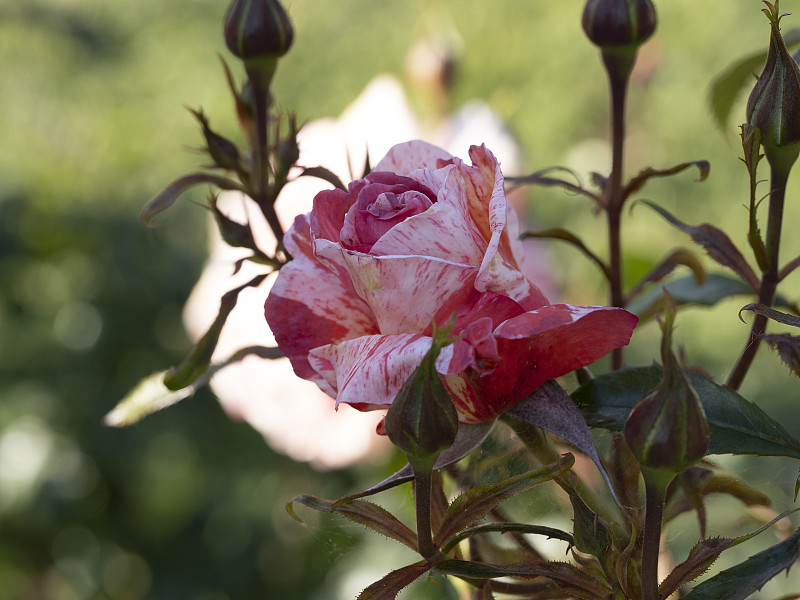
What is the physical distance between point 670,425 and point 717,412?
87 mm

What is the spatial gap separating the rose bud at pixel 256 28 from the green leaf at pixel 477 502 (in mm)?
236

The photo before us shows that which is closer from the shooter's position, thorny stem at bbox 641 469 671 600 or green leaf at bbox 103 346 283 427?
thorny stem at bbox 641 469 671 600

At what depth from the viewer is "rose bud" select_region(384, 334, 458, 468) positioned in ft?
0.94

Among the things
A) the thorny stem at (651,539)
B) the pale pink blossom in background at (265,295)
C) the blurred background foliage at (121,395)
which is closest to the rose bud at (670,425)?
the thorny stem at (651,539)

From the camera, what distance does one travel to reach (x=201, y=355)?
42 centimetres

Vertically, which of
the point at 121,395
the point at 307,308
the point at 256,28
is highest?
the point at 256,28

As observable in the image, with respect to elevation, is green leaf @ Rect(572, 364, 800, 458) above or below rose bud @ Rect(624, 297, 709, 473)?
below

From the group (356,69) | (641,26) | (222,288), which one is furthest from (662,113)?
(641,26)

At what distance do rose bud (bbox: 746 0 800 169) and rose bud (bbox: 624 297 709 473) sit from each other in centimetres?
12

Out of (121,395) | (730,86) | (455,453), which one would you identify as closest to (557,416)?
(455,453)

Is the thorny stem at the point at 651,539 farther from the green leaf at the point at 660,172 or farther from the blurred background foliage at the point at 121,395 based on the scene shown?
the blurred background foliage at the point at 121,395

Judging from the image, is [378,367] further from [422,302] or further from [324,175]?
[324,175]

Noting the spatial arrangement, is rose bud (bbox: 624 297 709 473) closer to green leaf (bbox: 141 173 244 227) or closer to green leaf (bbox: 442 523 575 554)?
green leaf (bbox: 442 523 575 554)

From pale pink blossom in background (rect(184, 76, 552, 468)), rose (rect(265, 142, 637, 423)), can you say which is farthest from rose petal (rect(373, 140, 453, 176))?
pale pink blossom in background (rect(184, 76, 552, 468))
